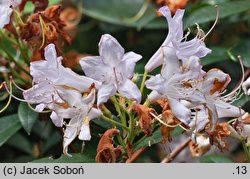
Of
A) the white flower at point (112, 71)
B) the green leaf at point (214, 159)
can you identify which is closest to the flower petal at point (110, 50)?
the white flower at point (112, 71)

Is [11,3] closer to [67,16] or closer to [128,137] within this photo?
[128,137]

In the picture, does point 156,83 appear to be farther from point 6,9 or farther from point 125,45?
point 125,45

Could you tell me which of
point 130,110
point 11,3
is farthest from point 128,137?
point 11,3

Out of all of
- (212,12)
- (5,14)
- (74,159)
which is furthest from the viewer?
(212,12)

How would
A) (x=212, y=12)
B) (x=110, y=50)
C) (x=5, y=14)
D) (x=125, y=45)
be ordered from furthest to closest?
(x=125, y=45), (x=212, y=12), (x=5, y=14), (x=110, y=50)

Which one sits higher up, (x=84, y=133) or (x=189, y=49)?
(x=189, y=49)


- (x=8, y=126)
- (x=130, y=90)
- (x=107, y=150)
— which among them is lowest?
(x=8, y=126)

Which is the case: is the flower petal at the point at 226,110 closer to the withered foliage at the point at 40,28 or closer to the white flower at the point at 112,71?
the white flower at the point at 112,71

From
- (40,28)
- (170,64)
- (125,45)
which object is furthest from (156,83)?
(125,45)
